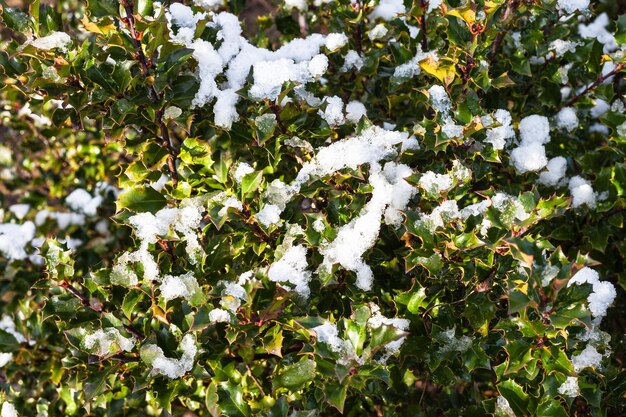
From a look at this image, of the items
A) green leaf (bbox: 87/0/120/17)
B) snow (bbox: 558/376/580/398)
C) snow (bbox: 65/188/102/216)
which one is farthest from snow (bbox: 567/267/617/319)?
snow (bbox: 65/188/102/216)

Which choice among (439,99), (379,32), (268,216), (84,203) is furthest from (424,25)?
(84,203)

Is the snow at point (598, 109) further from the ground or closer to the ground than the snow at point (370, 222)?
closer to the ground

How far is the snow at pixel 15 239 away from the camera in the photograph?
2.10 meters

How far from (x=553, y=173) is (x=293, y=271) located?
2.71 ft

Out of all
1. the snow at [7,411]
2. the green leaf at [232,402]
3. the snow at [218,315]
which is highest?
the snow at [218,315]

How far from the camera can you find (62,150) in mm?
2721

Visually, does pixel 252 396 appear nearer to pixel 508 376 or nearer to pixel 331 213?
pixel 331 213

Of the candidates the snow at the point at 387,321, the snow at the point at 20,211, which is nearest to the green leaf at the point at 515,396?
the snow at the point at 387,321

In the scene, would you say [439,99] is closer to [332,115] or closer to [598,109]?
[332,115]

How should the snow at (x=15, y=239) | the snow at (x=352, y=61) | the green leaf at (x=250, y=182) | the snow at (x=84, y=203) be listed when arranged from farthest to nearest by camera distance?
1. the snow at (x=84, y=203)
2. the snow at (x=15, y=239)
3. the snow at (x=352, y=61)
4. the green leaf at (x=250, y=182)

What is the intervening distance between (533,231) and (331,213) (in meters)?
0.48

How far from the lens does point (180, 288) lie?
53.4 inches

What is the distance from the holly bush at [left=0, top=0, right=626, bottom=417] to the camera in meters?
1.27

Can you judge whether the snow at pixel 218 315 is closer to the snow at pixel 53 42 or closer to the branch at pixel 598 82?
the snow at pixel 53 42
